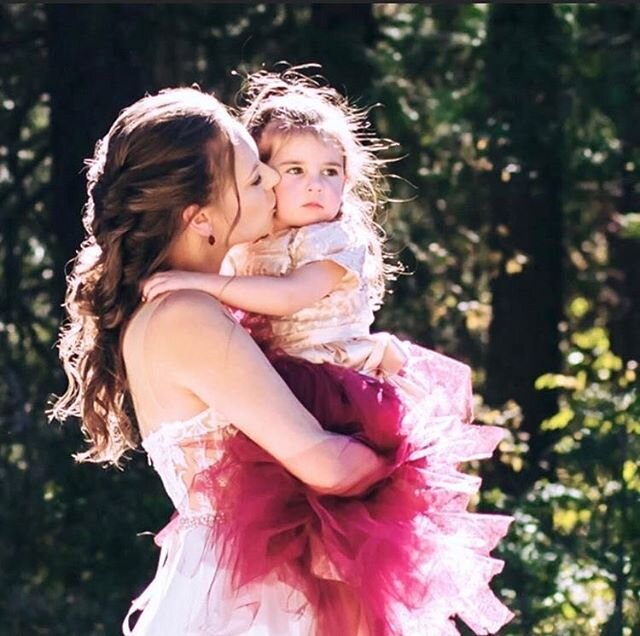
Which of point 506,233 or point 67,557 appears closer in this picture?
point 67,557

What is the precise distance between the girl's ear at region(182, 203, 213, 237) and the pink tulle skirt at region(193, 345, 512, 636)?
268 millimetres

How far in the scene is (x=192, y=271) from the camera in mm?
3025

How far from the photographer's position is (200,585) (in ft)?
9.70

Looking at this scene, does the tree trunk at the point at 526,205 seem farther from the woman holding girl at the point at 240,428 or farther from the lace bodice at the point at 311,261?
the woman holding girl at the point at 240,428

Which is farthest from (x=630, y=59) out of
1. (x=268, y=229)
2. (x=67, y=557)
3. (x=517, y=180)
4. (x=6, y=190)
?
(x=268, y=229)

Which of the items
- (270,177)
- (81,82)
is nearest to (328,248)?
(270,177)

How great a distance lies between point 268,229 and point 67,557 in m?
5.17

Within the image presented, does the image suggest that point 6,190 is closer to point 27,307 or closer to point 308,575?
point 27,307

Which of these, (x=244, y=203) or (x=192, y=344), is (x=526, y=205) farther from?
(x=192, y=344)

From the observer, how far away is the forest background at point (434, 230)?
6.30m

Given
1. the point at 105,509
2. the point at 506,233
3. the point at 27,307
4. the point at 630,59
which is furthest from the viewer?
the point at 506,233

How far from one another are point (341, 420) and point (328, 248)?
390 mm

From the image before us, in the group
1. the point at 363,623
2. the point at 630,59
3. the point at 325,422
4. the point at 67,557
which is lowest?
the point at 67,557

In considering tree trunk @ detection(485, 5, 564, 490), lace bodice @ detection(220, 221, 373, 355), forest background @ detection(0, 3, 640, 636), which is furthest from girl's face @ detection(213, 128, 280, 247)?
tree trunk @ detection(485, 5, 564, 490)
